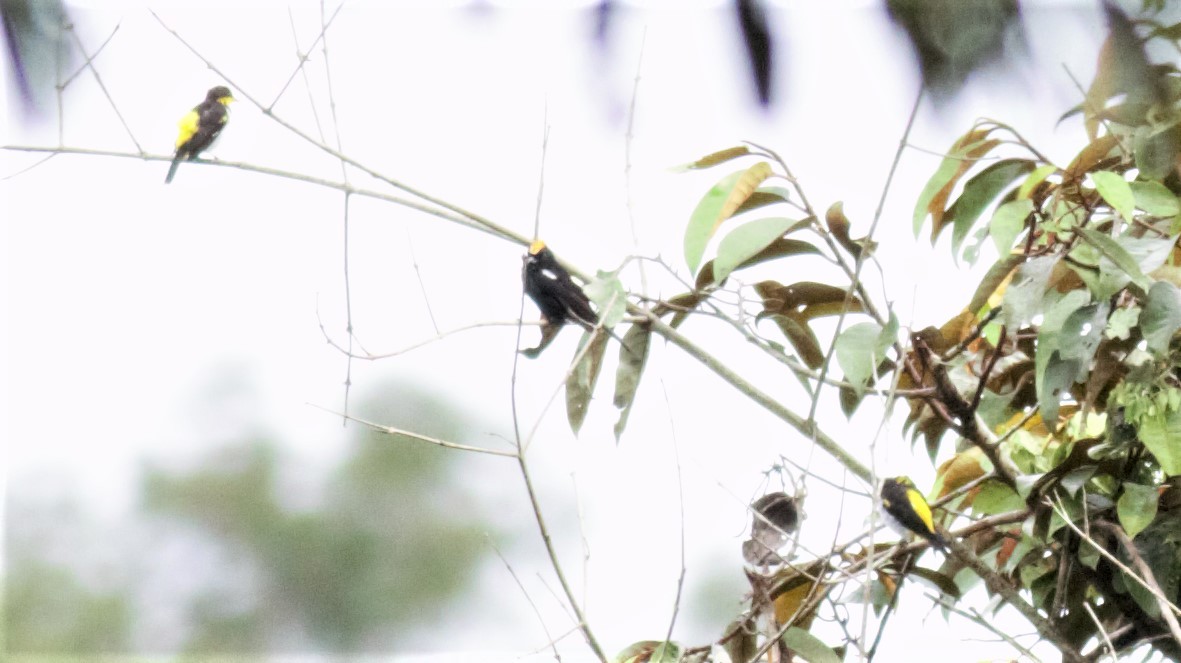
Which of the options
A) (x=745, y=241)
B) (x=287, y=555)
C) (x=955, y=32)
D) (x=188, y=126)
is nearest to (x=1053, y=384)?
(x=745, y=241)

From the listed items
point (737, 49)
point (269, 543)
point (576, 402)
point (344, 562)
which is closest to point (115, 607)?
point (269, 543)

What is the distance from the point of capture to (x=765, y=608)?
3.07 ft

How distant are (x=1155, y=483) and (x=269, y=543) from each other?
9.22m

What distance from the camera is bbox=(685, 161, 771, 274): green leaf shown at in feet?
2.78

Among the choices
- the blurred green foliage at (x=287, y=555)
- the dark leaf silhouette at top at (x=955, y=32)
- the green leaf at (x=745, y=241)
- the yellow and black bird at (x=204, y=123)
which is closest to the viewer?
the dark leaf silhouette at top at (x=955, y=32)

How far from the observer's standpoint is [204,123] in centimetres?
301

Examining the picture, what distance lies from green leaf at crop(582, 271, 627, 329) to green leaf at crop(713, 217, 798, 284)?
8 cm

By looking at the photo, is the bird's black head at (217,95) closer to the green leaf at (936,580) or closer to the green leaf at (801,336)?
the green leaf at (801,336)

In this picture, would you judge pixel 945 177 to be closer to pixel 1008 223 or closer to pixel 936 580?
Result: pixel 1008 223

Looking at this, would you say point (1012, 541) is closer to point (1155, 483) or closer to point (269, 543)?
point (1155, 483)

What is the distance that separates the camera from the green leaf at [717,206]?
85 cm

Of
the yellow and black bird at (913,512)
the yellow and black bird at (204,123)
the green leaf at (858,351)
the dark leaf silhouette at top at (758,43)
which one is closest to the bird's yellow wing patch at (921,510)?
the yellow and black bird at (913,512)

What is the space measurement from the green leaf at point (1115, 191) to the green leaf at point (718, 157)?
271 millimetres

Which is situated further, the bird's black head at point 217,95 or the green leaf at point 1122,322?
the bird's black head at point 217,95
